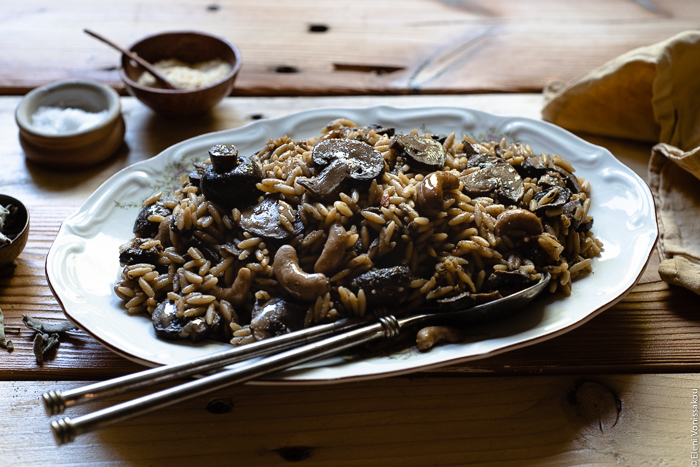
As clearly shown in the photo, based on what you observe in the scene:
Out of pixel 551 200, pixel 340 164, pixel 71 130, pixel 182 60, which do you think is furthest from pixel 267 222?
pixel 182 60

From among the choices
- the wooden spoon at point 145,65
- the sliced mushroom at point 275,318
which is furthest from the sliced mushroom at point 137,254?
the wooden spoon at point 145,65

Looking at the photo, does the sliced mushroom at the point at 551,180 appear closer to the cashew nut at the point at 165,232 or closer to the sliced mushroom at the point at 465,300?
the sliced mushroom at the point at 465,300

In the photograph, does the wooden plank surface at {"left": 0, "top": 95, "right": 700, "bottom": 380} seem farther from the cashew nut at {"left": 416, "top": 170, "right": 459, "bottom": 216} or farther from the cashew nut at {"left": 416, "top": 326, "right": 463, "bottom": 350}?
the cashew nut at {"left": 416, "top": 170, "right": 459, "bottom": 216}

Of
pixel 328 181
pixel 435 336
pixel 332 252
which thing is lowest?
pixel 435 336

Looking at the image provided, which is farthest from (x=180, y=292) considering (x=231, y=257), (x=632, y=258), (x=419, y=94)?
(x=419, y=94)

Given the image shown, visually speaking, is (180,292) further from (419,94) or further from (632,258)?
(419,94)

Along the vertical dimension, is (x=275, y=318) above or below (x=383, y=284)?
below

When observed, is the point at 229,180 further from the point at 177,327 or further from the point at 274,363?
the point at 274,363
